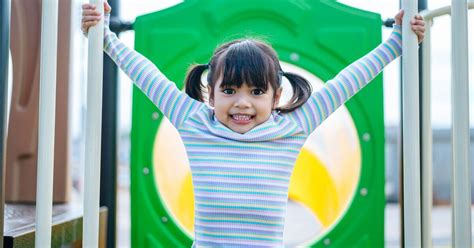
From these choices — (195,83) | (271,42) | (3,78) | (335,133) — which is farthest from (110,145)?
(3,78)

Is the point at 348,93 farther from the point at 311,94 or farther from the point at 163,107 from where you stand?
the point at 163,107

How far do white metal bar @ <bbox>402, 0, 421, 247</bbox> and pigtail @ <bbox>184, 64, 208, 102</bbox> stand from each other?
1.42 ft

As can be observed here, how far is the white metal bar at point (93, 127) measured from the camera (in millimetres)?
1089

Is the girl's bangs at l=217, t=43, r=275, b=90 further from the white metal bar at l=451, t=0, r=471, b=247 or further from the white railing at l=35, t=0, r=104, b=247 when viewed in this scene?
the white metal bar at l=451, t=0, r=471, b=247

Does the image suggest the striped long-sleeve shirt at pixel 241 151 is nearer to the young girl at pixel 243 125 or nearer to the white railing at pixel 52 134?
the young girl at pixel 243 125

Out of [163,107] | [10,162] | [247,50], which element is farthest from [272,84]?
[10,162]

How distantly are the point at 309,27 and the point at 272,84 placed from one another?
0.83m

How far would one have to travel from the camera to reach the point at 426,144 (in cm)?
172

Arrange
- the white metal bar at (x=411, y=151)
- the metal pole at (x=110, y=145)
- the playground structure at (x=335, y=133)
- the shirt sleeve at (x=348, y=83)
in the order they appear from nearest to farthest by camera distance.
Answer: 1. the white metal bar at (x=411, y=151)
2. the shirt sleeve at (x=348, y=83)
3. the playground structure at (x=335, y=133)
4. the metal pole at (x=110, y=145)

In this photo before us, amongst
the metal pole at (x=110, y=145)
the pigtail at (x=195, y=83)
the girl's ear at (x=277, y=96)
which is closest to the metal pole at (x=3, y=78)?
the pigtail at (x=195, y=83)

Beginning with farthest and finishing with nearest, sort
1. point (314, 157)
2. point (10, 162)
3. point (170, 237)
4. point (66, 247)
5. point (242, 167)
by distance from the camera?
1. point (10, 162)
2. point (314, 157)
3. point (170, 237)
4. point (66, 247)
5. point (242, 167)

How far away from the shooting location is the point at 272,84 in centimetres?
117

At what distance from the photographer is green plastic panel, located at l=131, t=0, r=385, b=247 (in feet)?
6.26

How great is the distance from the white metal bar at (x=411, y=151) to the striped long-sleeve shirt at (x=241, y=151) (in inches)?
4.3
